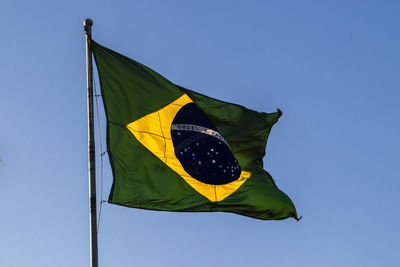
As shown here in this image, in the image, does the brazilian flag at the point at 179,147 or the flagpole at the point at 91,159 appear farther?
the brazilian flag at the point at 179,147

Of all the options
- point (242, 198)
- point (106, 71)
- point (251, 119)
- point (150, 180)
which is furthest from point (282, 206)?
point (106, 71)

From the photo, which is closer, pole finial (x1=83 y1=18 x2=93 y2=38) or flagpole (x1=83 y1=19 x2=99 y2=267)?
flagpole (x1=83 y1=19 x2=99 y2=267)

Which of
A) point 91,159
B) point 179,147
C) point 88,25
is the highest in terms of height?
point 88,25

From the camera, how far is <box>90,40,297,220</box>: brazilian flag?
729 inches

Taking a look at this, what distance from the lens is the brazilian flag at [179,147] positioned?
18.5 metres

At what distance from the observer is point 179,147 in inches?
802

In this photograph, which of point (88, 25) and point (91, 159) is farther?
point (88, 25)

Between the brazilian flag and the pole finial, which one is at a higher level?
the pole finial

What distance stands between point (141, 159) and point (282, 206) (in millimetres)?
5113

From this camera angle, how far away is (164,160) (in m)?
19.7

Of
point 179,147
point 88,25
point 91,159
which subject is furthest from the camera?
point 179,147

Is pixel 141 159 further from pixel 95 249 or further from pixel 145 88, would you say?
pixel 95 249

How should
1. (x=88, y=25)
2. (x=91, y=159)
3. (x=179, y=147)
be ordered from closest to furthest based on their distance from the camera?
1. (x=91, y=159)
2. (x=88, y=25)
3. (x=179, y=147)

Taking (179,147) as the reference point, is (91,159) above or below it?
below
